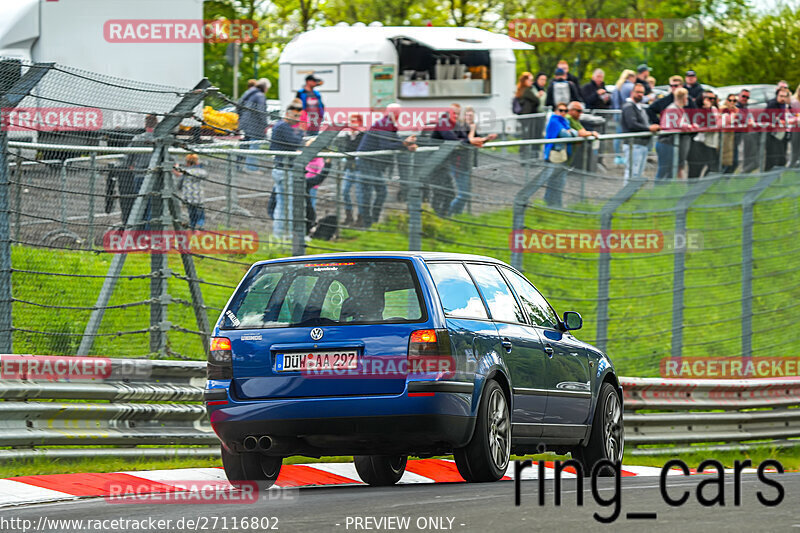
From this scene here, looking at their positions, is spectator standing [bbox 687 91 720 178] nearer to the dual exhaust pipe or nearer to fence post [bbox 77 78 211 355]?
fence post [bbox 77 78 211 355]

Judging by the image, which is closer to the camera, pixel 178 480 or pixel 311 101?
pixel 178 480

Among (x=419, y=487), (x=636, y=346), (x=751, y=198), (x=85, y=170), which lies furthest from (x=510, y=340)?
(x=751, y=198)

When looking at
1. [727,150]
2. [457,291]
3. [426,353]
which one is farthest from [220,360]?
[727,150]

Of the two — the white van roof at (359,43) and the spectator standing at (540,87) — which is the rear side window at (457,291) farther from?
the white van roof at (359,43)

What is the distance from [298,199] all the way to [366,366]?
4766 mm

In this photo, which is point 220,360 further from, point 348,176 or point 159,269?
point 348,176

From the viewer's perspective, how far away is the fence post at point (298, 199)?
13453 millimetres

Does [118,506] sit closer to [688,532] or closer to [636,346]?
[688,532]

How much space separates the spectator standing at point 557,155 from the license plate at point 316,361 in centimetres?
698

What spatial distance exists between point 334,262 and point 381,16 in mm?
52421

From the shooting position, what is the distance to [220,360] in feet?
30.9

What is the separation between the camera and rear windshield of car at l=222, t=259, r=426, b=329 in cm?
926

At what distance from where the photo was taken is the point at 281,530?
7016mm

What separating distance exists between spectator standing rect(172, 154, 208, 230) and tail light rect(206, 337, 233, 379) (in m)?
3.48
